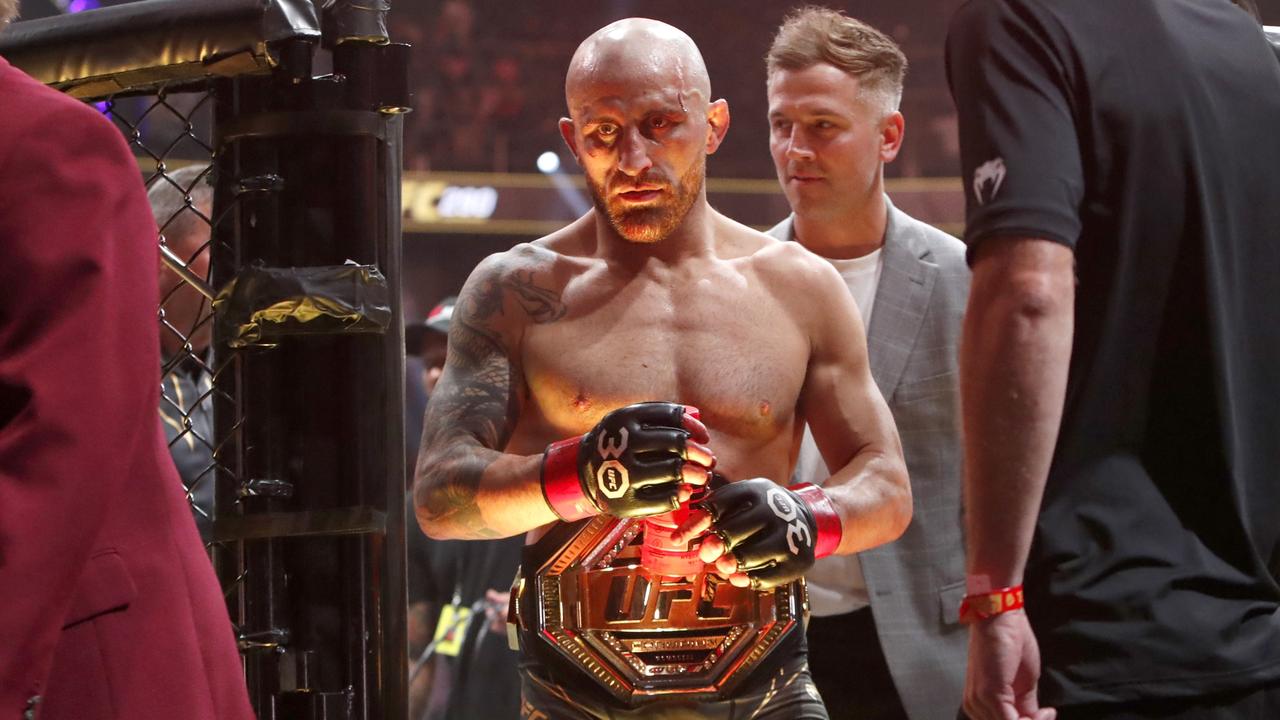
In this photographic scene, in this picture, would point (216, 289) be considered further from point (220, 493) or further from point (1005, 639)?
point (1005, 639)

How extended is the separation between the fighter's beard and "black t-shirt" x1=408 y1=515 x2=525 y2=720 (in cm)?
167

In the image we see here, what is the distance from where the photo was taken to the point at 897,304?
2.54 meters

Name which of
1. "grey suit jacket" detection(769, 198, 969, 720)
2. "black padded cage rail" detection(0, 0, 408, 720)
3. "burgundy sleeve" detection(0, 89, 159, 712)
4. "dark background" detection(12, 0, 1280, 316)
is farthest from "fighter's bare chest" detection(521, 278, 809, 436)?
"dark background" detection(12, 0, 1280, 316)

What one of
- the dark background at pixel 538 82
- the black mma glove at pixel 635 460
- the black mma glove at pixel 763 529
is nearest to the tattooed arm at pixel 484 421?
the black mma glove at pixel 635 460

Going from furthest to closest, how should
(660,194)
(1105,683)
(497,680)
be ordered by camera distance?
(497,680) < (660,194) < (1105,683)

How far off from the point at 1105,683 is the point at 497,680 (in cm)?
247

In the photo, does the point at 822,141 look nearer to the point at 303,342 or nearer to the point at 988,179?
the point at 988,179

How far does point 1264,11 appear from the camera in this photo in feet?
18.6

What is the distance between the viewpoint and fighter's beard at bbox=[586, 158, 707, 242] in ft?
6.30

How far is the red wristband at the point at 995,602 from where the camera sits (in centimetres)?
120

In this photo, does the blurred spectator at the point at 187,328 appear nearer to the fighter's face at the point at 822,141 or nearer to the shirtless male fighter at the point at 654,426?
the shirtless male fighter at the point at 654,426

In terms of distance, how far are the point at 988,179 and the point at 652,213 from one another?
742mm

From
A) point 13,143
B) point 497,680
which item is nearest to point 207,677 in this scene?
point 13,143

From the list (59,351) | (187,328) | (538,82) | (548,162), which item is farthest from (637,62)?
(538,82)
